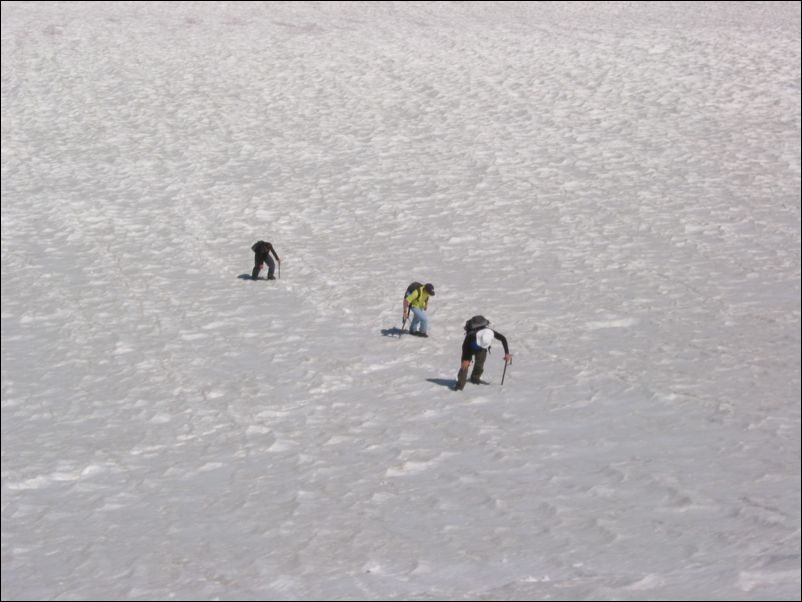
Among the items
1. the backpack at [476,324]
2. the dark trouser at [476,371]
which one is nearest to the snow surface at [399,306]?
the dark trouser at [476,371]

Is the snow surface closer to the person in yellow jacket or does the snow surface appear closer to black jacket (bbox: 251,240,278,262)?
the person in yellow jacket

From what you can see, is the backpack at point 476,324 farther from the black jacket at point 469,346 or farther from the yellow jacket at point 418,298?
the yellow jacket at point 418,298

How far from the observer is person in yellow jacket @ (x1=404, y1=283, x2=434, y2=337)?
16.6m

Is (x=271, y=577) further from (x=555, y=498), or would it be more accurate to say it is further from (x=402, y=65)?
(x=402, y=65)

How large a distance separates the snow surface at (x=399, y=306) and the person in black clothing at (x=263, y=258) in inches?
12.6

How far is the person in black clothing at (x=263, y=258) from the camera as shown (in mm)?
19578

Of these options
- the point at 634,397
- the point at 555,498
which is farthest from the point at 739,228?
the point at 555,498

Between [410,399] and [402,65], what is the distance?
21.3m

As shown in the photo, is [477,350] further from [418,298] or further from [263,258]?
[263,258]

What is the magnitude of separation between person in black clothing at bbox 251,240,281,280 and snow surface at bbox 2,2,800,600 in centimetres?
32

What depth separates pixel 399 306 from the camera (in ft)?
61.7

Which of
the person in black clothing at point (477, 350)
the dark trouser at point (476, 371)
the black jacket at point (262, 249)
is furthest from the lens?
the black jacket at point (262, 249)

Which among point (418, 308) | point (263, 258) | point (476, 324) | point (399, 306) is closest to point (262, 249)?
point (263, 258)

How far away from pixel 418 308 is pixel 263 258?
3961 millimetres
